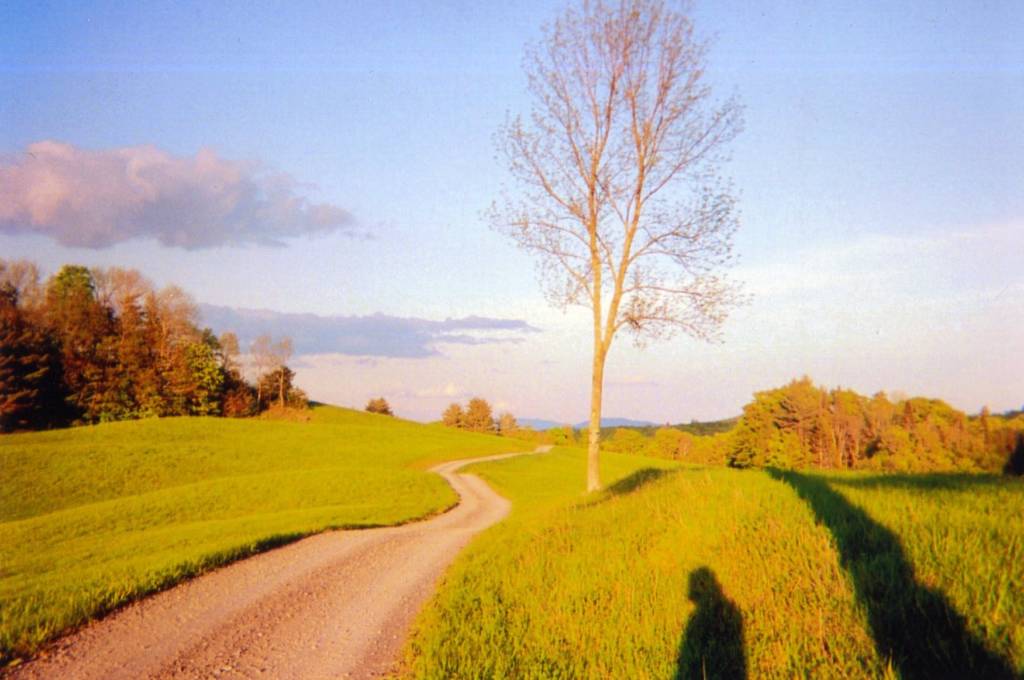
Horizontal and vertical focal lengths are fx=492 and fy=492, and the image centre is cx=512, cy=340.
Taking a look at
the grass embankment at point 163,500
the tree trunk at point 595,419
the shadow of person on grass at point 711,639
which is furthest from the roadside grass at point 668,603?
the tree trunk at point 595,419

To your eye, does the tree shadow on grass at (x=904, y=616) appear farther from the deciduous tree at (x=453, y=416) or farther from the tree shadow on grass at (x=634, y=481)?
the deciduous tree at (x=453, y=416)

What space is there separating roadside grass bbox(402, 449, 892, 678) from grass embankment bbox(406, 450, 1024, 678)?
21 mm

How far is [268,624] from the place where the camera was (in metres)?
7.53

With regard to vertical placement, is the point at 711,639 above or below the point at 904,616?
below

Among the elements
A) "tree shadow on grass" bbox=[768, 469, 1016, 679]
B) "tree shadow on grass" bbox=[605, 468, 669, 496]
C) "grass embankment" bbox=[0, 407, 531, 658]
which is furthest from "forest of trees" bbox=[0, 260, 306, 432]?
"tree shadow on grass" bbox=[768, 469, 1016, 679]

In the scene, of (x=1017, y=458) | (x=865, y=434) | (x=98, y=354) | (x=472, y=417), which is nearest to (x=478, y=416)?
(x=472, y=417)

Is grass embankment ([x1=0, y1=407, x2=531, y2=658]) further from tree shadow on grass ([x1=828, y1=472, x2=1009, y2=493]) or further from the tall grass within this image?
tree shadow on grass ([x1=828, y1=472, x2=1009, y2=493])

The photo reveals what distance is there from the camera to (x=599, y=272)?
57.8 ft

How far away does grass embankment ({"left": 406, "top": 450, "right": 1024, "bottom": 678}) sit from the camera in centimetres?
402

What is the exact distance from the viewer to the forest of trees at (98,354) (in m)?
53.9

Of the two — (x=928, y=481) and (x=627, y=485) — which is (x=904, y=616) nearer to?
(x=928, y=481)

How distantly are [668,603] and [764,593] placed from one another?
1.00 meters

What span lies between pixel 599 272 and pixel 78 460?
3726 centimetres

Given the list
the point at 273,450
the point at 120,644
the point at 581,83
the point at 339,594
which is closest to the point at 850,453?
the point at 581,83
